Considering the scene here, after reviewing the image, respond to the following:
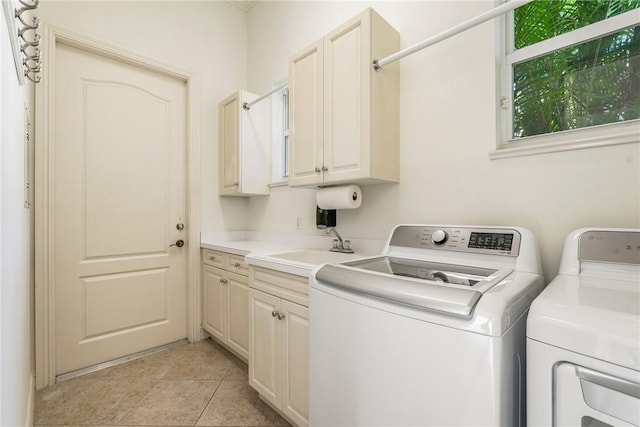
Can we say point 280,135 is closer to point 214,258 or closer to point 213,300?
point 214,258

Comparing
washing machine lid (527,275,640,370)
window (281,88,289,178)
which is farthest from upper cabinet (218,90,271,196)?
washing machine lid (527,275,640,370)

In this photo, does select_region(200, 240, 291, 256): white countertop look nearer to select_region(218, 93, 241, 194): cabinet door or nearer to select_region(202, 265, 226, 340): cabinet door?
select_region(202, 265, 226, 340): cabinet door

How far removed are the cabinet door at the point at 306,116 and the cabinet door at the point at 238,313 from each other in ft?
2.79

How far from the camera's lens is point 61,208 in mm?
2016

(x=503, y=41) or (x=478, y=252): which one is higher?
(x=503, y=41)

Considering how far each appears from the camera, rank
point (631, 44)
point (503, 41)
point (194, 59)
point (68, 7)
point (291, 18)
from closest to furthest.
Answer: point (631, 44)
point (503, 41)
point (68, 7)
point (291, 18)
point (194, 59)

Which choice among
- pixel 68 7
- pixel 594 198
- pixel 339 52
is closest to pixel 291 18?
pixel 339 52

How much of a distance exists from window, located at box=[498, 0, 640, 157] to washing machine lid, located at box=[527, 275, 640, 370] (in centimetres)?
68

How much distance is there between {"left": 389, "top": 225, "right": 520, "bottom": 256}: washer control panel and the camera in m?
1.12

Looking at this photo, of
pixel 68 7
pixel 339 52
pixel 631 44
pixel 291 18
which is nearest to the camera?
pixel 631 44

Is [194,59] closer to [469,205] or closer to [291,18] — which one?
[291,18]

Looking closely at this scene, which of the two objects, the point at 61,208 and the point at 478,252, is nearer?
the point at 478,252

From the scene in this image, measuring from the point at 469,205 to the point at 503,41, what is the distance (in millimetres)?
806

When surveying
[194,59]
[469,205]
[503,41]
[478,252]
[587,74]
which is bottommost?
[478,252]
